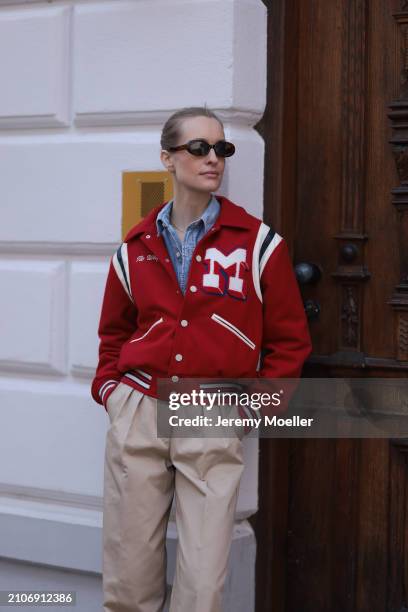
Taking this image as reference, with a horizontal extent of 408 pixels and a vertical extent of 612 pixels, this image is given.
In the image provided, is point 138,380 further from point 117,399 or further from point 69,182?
point 69,182

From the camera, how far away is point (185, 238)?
2.98 meters

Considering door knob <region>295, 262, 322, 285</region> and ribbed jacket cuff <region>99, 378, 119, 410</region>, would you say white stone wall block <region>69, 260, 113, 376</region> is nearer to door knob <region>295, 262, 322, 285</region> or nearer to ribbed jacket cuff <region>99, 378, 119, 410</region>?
ribbed jacket cuff <region>99, 378, 119, 410</region>

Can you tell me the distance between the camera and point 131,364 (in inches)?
118

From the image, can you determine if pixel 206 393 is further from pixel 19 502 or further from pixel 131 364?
pixel 19 502

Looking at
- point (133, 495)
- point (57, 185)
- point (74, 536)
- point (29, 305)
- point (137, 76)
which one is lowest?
point (74, 536)

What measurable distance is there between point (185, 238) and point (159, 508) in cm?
77

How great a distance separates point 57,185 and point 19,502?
1157mm

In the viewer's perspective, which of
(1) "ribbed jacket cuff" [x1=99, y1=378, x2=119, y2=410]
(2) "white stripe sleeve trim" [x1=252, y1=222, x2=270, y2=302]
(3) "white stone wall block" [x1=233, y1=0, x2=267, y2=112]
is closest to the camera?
(2) "white stripe sleeve trim" [x1=252, y1=222, x2=270, y2=302]

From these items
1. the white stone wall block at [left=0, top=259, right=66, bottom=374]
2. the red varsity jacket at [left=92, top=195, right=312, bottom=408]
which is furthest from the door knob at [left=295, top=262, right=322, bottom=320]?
the white stone wall block at [left=0, top=259, right=66, bottom=374]

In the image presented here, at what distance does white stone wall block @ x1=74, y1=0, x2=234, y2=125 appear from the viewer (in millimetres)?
3352

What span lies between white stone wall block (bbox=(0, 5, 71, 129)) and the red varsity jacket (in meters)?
0.85

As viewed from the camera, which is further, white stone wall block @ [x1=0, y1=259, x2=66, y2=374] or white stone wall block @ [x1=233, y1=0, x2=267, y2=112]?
white stone wall block @ [x1=0, y1=259, x2=66, y2=374]

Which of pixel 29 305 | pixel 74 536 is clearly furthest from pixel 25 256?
pixel 74 536

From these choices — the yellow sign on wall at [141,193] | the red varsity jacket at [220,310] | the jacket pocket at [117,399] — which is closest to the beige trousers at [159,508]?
the jacket pocket at [117,399]
